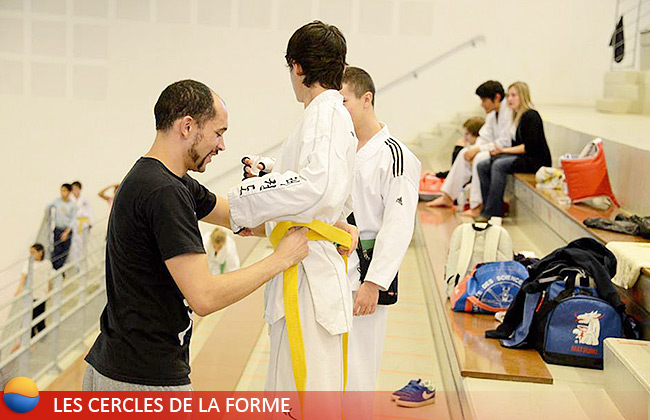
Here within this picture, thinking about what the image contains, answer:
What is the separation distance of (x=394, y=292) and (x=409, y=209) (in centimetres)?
30

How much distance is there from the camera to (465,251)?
4.74m

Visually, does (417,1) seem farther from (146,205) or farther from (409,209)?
(146,205)

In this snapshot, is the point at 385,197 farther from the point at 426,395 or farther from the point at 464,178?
the point at 464,178

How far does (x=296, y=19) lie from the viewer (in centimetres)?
1013

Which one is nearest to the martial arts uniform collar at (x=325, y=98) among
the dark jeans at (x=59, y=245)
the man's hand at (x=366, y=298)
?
the man's hand at (x=366, y=298)

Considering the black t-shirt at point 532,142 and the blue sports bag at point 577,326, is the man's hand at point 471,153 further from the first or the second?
the blue sports bag at point 577,326

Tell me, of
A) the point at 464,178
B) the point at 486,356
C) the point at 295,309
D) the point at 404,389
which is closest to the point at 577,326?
the point at 486,356

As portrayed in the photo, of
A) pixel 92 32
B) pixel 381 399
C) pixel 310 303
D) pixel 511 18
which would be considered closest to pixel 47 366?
pixel 381 399

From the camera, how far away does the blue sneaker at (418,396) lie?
3992 mm

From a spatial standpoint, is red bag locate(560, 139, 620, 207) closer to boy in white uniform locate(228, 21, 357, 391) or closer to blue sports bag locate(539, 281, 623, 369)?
blue sports bag locate(539, 281, 623, 369)

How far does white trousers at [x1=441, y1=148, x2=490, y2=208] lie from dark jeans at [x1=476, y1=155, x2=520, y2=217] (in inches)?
1.9

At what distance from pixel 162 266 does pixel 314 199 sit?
0.40 meters

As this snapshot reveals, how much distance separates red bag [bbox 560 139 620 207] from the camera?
5387mm

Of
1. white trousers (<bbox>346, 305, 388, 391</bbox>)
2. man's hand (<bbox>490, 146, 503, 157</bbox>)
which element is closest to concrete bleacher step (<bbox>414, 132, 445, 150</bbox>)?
man's hand (<bbox>490, 146, 503, 157</bbox>)
